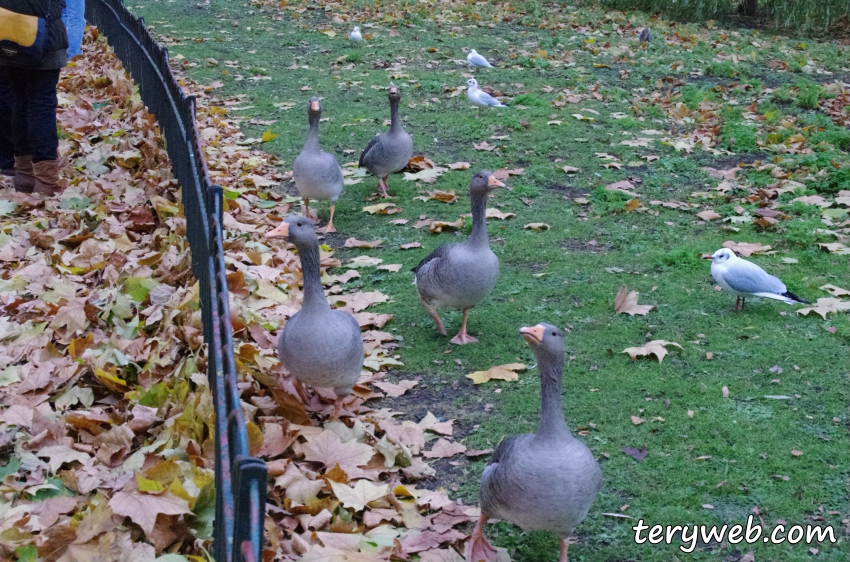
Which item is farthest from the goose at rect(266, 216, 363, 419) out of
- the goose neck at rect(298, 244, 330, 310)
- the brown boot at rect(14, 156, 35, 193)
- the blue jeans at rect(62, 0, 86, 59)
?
the blue jeans at rect(62, 0, 86, 59)

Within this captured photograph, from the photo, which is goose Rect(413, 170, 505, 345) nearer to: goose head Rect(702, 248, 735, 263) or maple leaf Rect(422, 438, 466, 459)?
maple leaf Rect(422, 438, 466, 459)

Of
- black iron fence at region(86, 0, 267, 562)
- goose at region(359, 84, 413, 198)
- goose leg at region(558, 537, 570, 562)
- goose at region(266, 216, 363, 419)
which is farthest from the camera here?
goose at region(359, 84, 413, 198)

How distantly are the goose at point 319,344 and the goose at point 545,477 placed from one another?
A: 3.17 feet

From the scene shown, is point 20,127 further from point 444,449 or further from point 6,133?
point 444,449

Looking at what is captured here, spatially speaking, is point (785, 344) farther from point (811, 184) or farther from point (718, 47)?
point (718, 47)

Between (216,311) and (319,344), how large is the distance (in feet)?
3.06

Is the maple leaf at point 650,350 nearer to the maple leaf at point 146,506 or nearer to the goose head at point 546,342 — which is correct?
the goose head at point 546,342

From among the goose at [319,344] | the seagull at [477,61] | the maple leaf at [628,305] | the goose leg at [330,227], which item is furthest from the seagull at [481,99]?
the goose at [319,344]

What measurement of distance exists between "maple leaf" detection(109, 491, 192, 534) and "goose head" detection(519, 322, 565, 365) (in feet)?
4.76

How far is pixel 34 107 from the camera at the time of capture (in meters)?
6.52

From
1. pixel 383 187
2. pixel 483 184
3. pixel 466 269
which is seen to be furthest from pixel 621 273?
pixel 383 187

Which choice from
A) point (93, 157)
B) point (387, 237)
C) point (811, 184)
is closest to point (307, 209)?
point (387, 237)

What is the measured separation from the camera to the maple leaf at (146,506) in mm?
2855

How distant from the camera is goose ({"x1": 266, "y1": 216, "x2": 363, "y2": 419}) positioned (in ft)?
12.4
